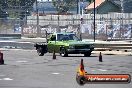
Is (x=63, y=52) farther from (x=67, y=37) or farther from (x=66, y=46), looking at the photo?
(x=67, y=37)

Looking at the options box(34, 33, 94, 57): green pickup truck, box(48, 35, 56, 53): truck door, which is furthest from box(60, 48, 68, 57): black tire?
box(48, 35, 56, 53): truck door

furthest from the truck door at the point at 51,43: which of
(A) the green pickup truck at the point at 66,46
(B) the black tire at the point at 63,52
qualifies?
(B) the black tire at the point at 63,52

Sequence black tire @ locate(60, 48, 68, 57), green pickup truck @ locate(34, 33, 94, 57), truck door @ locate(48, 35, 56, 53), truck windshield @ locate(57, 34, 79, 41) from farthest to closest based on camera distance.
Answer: truck door @ locate(48, 35, 56, 53) → truck windshield @ locate(57, 34, 79, 41) → black tire @ locate(60, 48, 68, 57) → green pickup truck @ locate(34, 33, 94, 57)

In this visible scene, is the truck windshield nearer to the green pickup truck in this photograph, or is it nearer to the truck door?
the green pickup truck

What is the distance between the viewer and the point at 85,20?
7244cm

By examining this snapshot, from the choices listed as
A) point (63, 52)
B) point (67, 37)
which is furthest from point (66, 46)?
point (67, 37)

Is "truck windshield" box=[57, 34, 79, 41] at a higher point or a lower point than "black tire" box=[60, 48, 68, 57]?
higher

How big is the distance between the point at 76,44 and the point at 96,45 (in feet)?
31.1

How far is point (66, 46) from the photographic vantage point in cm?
2975

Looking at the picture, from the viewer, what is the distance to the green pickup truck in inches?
1172

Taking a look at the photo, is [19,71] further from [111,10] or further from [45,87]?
[111,10]

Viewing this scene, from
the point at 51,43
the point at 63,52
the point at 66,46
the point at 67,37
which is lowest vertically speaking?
the point at 63,52

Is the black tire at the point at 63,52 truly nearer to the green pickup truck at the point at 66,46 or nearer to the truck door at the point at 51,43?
the green pickup truck at the point at 66,46

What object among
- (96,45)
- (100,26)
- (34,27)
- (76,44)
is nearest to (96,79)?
(76,44)
